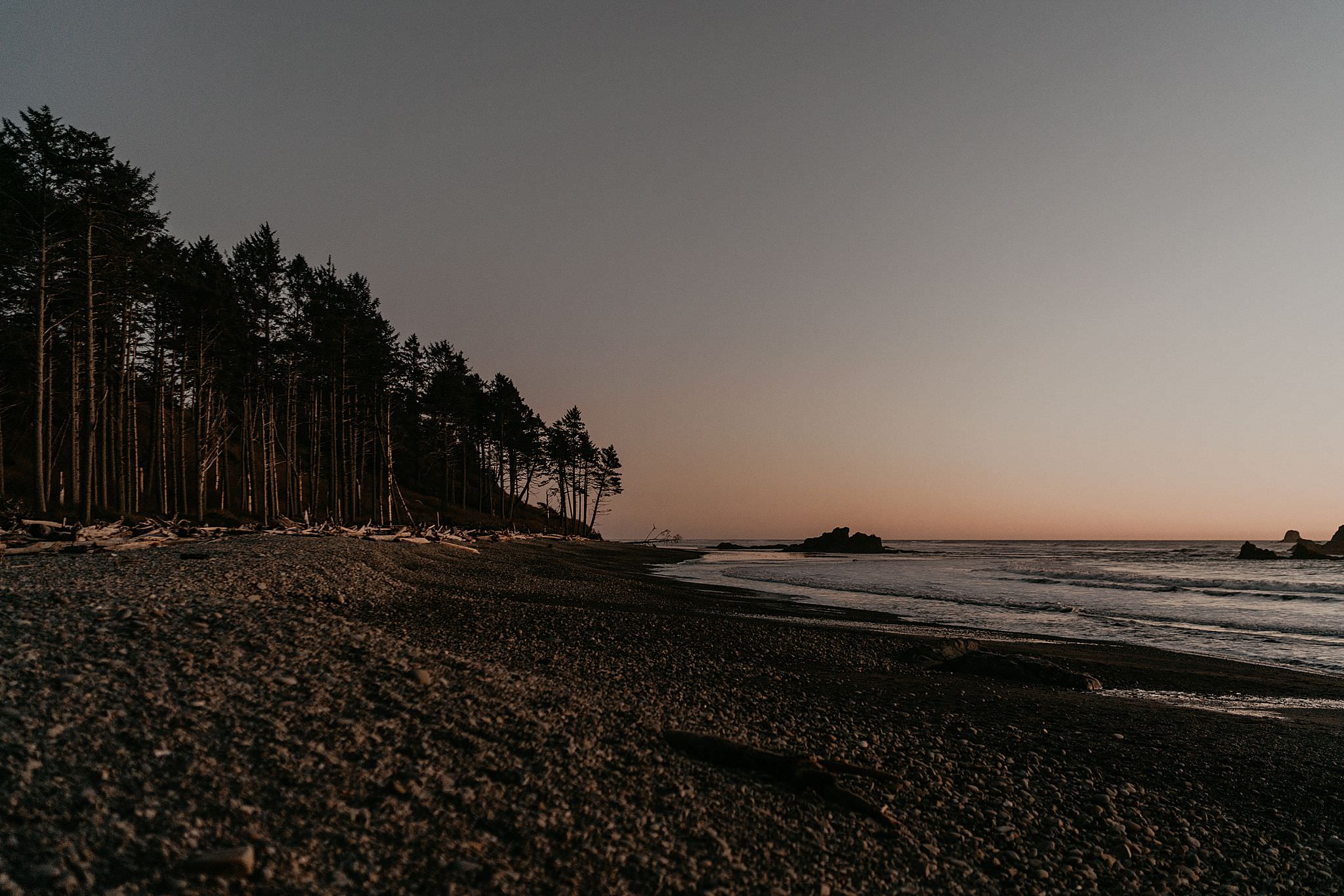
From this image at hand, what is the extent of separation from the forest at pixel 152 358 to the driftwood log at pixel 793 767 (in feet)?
103

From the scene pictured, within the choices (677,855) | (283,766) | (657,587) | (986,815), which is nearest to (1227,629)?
(657,587)

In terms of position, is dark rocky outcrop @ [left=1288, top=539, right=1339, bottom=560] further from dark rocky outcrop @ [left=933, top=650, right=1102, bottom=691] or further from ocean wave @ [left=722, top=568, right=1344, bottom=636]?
dark rocky outcrop @ [left=933, top=650, right=1102, bottom=691]

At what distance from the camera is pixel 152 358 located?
39.1 m

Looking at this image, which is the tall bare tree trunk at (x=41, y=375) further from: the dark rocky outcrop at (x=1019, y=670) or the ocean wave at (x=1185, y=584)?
the ocean wave at (x=1185, y=584)

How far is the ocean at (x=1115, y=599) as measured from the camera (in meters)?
23.5

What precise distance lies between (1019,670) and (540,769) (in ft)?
41.7

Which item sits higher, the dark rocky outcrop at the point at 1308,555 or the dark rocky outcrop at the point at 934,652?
the dark rocky outcrop at the point at 934,652

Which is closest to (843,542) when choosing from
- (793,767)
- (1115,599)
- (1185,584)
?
(1185,584)

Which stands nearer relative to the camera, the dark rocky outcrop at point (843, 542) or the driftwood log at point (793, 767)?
the driftwood log at point (793, 767)

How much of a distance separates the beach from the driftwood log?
0.26 ft

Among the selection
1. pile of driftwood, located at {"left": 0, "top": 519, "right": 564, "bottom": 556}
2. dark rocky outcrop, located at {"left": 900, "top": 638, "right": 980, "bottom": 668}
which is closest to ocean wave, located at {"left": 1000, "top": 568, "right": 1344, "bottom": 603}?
dark rocky outcrop, located at {"left": 900, "top": 638, "right": 980, "bottom": 668}

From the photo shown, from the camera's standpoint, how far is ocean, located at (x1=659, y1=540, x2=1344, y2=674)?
2346 cm

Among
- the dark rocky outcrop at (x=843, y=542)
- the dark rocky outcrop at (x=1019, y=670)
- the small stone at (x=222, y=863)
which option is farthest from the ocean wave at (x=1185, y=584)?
the dark rocky outcrop at (x=843, y=542)

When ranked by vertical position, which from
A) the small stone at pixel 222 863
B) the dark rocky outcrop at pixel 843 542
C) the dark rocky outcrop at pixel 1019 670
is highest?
the small stone at pixel 222 863
